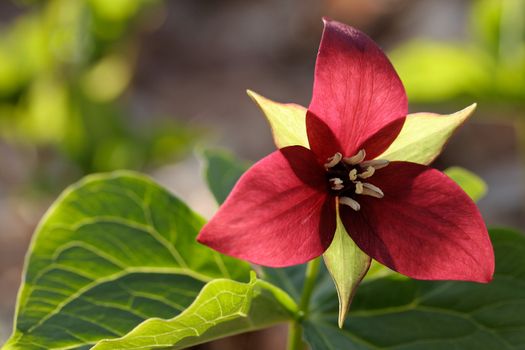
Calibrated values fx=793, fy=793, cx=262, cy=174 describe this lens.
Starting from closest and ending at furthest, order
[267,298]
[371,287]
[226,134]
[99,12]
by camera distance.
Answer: [267,298]
[371,287]
[99,12]
[226,134]

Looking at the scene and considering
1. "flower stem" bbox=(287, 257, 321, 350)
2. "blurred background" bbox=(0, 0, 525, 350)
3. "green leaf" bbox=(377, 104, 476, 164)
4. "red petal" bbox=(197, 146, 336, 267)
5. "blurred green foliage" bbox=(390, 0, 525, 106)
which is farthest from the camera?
"blurred background" bbox=(0, 0, 525, 350)

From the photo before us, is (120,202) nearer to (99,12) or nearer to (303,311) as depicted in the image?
(303,311)

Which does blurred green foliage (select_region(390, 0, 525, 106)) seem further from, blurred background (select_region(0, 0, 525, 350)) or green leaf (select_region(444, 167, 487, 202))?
green leaf (select_region(444, 167, 487, 202))

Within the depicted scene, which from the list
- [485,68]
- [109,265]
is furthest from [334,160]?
Answer: [485,68]

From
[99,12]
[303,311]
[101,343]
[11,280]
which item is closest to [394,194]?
[303,311]

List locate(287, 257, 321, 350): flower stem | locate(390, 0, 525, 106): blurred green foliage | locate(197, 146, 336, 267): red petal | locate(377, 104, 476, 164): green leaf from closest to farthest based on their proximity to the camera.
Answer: locate(197, 146, 336, 267): red petal, locate(377, 104, 476, 164): green leaf, locate(287, 257, 321, 350): flower stem, locate(390, 0, 525, 106): blurred green foliage

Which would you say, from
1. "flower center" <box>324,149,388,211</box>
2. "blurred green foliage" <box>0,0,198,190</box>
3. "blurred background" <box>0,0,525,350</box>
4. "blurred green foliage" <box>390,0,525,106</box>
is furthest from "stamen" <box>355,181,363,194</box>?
"blurred green foliage" <box>0,0,198,190</box>
